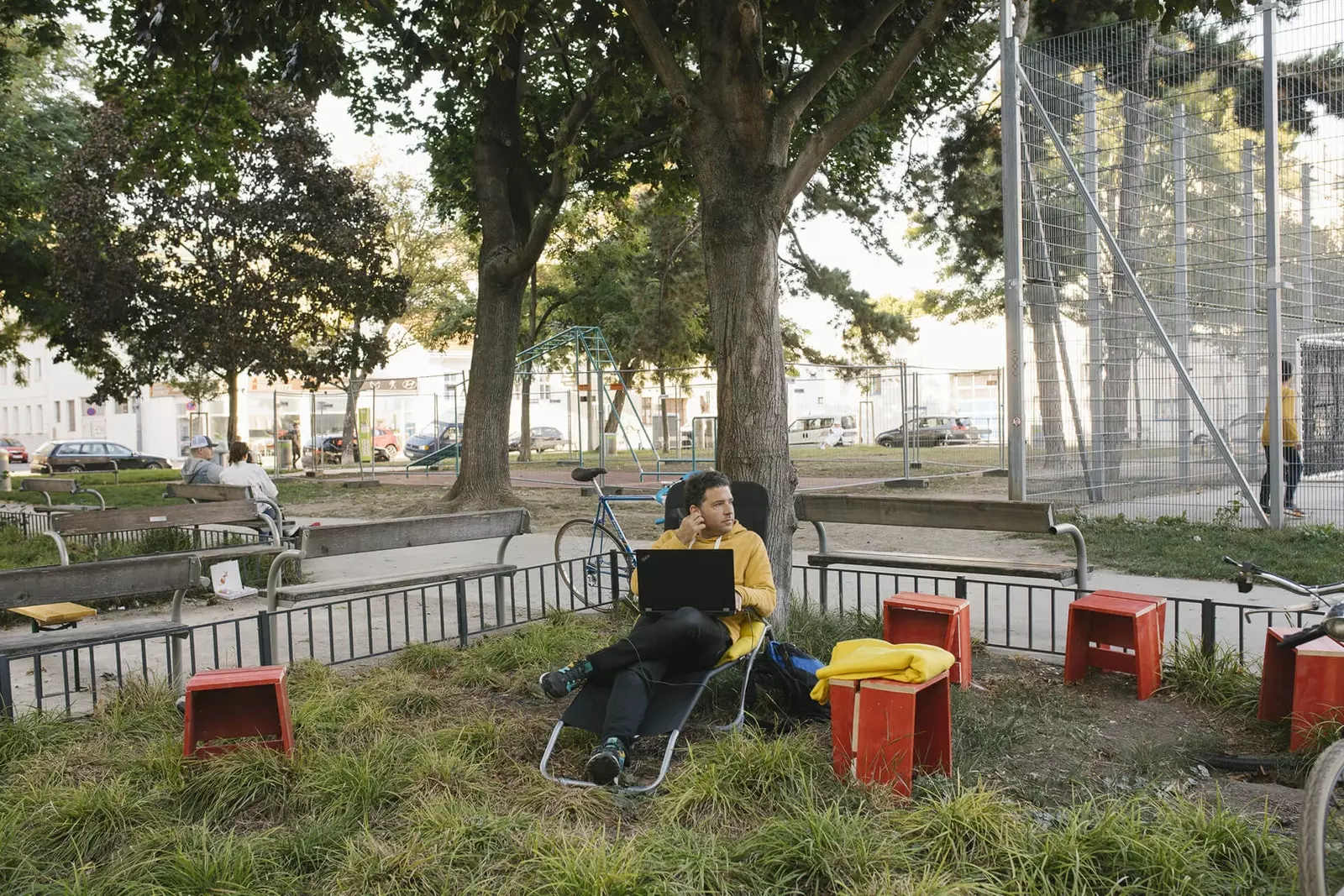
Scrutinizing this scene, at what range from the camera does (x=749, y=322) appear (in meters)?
6.65

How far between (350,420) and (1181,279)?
25.2 meters

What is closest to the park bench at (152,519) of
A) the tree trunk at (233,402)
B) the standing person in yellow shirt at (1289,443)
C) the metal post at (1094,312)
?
the metal post at (1094,312)

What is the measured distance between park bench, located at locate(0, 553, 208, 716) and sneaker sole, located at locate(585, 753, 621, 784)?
2.43m

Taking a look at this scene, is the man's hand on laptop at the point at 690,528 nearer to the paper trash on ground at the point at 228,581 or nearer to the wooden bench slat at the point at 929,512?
the wooden bench slat at the point at 929,512

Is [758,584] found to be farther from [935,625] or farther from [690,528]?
[935,625]

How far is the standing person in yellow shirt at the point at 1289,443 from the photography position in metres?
11.2

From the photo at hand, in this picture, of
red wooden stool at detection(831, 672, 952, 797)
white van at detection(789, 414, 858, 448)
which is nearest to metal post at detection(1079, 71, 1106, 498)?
red wooden stool at detection(831, 672, 952, 797)

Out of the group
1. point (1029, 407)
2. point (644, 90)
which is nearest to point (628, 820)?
point (644, 90)

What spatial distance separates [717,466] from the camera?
271 inches

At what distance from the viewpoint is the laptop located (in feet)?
16.7

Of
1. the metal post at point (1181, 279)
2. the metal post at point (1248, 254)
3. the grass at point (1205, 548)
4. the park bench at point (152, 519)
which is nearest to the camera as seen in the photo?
the grass at point (1205, 548)

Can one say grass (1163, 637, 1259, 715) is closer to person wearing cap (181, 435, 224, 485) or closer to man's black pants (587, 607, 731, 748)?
man's black pants (587, 607, 731, 748)

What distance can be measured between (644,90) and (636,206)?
67.1 ft

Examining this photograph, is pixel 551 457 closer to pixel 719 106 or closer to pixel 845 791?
pixel 719 106
